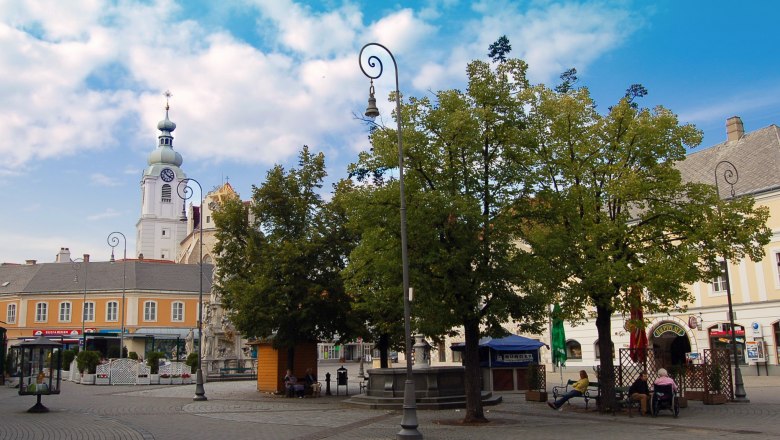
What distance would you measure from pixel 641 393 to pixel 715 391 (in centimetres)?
478

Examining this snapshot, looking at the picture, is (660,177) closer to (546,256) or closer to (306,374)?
(546,256)

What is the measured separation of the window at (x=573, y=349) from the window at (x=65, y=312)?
54.6 metres

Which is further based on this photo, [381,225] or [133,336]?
[133,336]

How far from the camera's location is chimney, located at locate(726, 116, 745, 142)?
41.0 meters

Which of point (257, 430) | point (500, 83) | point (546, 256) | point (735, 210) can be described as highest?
point (500, 83)

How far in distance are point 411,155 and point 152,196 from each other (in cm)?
11930

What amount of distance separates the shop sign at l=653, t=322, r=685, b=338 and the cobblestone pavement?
39.6ft

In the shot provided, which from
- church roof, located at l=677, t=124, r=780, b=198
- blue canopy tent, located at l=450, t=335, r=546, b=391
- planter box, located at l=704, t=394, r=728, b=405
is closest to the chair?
planter box, located at l=704, t=394, r=728, b=405

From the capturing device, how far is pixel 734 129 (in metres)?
41.0

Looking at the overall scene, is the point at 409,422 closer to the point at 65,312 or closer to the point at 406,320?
the point at 406,320

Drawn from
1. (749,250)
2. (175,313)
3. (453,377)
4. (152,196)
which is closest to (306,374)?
(453,377)

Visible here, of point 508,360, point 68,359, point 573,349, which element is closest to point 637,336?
point 508,360

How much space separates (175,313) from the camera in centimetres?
7506

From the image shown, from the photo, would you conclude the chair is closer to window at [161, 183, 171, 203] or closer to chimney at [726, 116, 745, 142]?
chimney at [726, 116, 745, 142]
